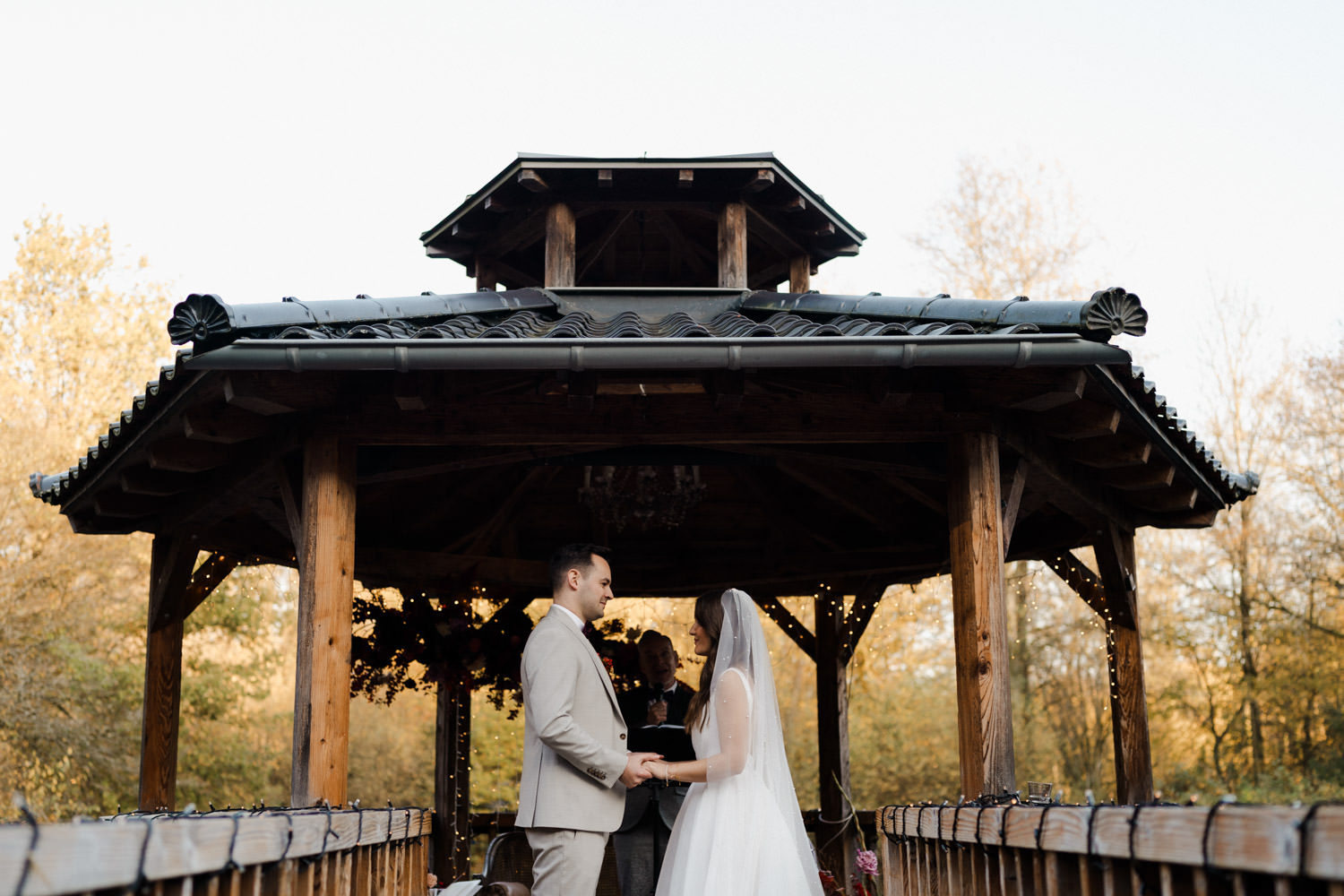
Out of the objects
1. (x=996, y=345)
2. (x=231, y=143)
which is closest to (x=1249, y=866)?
(x=996, y=345)

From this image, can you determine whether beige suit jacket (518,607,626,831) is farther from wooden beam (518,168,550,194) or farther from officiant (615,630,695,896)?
wooden beam (518,168,550,194)

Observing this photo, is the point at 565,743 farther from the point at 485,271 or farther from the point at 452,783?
the point at 452,783

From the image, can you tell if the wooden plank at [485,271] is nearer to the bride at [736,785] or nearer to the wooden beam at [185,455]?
the wooden beam at [185,455]

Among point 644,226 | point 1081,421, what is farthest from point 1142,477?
point 644,226

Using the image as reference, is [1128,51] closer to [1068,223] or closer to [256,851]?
[1068,223]

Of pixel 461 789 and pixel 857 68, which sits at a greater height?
pixel 857 68

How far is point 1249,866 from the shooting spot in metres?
1.97

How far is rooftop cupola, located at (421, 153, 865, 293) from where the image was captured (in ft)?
23.8

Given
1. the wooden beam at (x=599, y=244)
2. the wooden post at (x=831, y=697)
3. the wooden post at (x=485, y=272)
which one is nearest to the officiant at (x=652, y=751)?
the wooden beam at (x=599, y=244)

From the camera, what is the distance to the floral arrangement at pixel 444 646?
319 inches

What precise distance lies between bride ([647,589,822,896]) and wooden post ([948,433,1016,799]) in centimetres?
102

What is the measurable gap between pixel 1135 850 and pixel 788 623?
7.52 meters

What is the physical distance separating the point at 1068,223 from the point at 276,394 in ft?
50.5

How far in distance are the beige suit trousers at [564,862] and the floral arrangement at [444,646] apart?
3.73 meters
